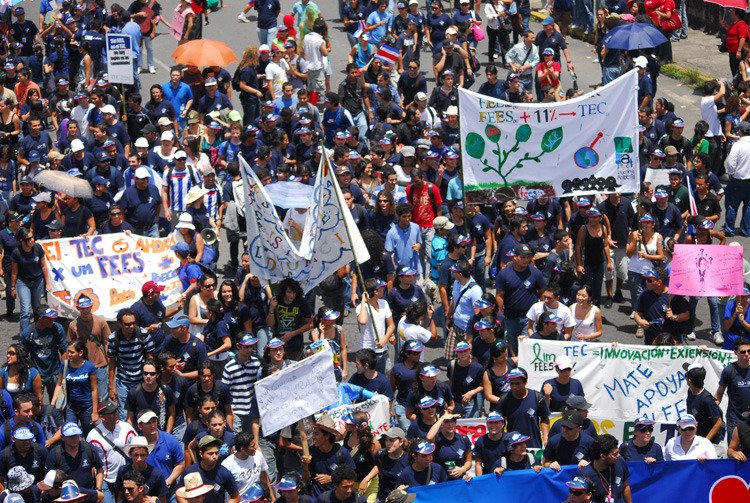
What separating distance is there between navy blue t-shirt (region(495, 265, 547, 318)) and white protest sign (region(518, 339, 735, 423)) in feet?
3.93

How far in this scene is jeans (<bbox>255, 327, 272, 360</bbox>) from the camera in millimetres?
16297

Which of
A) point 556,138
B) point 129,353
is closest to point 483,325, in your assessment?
point 129,353

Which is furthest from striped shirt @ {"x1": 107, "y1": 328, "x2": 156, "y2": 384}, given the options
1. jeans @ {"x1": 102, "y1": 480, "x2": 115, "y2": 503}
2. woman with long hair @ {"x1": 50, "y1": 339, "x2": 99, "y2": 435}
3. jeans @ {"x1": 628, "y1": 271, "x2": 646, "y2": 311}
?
jeans @ {"x1": 628, "y1": 271, "x2": 646, "y2": 311}

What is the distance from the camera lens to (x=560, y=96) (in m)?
24.5

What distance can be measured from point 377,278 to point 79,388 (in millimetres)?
3877

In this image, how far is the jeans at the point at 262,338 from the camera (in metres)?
16.3

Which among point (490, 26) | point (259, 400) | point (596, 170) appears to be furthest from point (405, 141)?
point (259, 400)

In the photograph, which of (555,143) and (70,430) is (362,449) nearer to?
(70,430)

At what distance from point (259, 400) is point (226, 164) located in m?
7.24

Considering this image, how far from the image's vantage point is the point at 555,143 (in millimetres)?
18438

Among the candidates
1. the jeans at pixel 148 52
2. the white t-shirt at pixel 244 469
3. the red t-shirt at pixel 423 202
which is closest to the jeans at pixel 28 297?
the red t-shirt at pixel 423 202

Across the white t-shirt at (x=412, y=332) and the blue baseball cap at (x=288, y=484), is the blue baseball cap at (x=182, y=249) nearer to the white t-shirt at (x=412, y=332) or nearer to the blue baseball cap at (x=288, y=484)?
the white t-shirt at (x=412, y=332)

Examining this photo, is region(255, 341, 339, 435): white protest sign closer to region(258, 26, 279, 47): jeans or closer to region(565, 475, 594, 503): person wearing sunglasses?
region(565, 475, 594, 503): person wearing sunglasses

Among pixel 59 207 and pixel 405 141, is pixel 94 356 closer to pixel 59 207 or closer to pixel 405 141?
pixel 59 207
